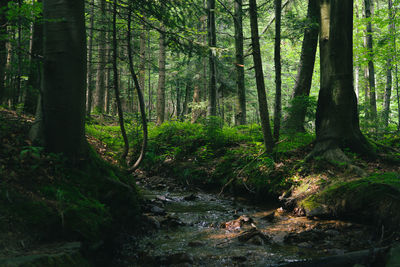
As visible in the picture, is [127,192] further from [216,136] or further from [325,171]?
[216,136]

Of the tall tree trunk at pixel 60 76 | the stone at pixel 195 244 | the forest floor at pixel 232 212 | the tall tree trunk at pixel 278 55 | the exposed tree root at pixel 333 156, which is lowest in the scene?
the stone at pixel 195 244

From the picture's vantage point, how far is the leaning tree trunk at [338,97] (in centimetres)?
642

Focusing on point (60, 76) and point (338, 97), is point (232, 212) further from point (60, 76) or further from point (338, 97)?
point (60, 76)

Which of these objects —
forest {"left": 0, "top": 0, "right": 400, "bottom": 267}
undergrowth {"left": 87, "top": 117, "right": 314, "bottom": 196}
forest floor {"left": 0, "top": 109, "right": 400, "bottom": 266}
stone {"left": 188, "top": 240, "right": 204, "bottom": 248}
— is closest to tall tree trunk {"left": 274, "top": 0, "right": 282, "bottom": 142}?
→ forest {"left": 0, "top": 0, "right": 400, "bottom": 267}

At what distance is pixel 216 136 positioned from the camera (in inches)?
394

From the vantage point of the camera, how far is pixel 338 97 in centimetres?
654

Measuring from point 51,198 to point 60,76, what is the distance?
1.74 metres

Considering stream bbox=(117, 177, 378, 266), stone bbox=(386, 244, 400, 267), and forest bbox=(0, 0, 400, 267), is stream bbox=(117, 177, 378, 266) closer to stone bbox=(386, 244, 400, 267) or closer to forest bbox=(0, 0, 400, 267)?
forest bbox=(0, 0, 400, 267)

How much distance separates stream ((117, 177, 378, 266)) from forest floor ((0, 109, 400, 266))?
0.05ft

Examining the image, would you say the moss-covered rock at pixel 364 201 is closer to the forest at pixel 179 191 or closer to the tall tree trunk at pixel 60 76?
the forest at pixel 179 191

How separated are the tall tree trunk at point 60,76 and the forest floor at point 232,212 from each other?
1.08ft

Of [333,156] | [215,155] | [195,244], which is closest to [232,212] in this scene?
[195,244]

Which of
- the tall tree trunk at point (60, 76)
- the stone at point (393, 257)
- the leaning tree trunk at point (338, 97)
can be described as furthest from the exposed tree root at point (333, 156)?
the tall tree trunk at point (60, 76)

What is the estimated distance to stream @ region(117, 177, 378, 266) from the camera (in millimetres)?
3576
